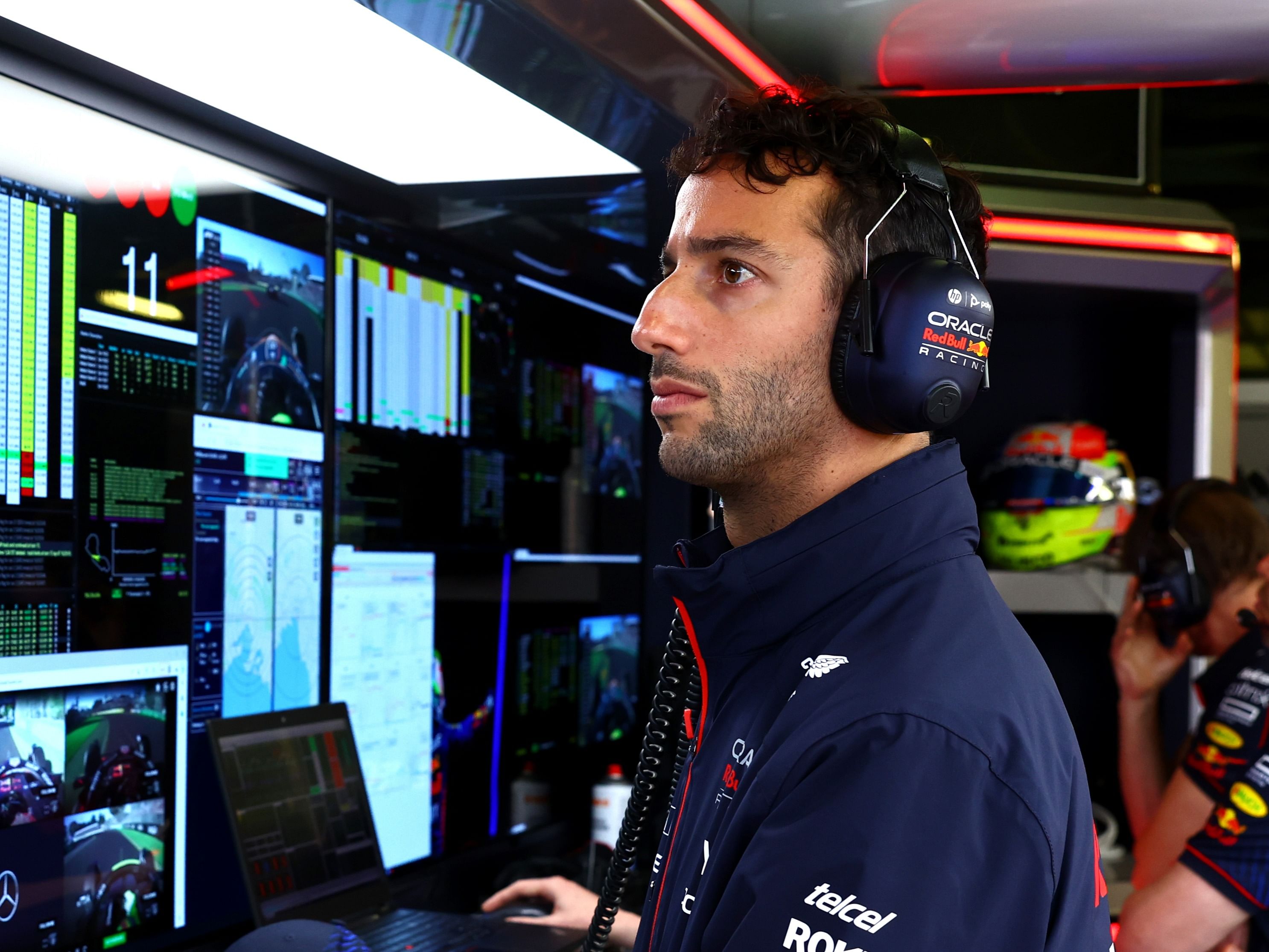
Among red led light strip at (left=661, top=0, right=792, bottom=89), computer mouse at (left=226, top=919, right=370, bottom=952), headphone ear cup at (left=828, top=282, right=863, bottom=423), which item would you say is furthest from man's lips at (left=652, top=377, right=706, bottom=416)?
computer mouse at (left=226, top=919, right=370, bottom=952)

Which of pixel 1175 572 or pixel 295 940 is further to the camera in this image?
pixel 1175 572

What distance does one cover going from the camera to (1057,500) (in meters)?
2.44

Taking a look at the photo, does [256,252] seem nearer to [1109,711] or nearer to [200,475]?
[200,475]

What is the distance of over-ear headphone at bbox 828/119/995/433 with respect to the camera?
0.93 metres

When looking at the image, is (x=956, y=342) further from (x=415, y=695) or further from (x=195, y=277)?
(x=415, y=695)

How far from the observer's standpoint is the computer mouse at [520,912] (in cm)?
153

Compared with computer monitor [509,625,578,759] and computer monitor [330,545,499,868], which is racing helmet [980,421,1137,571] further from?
computer monitor [330,545,499,868]

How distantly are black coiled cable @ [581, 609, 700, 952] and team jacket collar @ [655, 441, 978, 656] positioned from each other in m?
0.29

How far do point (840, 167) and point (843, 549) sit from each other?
0.34 meters

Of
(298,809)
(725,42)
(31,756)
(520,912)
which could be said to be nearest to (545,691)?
(520,912)

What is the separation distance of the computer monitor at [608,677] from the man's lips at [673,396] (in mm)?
1376

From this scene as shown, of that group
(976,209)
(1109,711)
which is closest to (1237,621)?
(1109,711)

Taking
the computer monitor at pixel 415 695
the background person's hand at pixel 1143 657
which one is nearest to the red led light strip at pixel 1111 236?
the background person's hand at pixel 1143 657

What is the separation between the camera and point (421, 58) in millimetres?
1309
